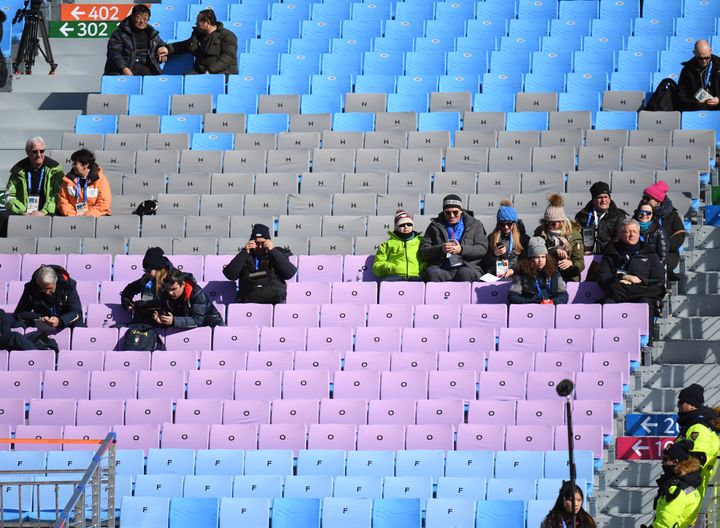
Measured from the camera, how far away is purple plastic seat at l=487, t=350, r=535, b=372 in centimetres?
1238

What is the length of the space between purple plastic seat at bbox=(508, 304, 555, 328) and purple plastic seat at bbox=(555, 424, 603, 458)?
147 centimetres

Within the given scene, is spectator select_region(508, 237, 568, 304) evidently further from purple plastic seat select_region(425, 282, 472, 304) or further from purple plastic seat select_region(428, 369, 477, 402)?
purple plastic seat select_region(428, 369, 477, 402)

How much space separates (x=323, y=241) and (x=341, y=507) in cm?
404

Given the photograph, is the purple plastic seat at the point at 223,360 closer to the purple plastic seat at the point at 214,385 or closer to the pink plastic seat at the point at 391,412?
the purple plastic seat at the point at 214,385

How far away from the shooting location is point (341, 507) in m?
10.8

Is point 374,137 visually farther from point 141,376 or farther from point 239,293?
point 141,376

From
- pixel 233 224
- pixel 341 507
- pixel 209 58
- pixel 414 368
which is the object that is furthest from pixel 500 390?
pixel 209 58

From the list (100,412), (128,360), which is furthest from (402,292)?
(100,412)

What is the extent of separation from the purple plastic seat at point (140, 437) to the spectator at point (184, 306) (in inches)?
50.8

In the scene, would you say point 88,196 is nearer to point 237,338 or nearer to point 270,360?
point 237,338

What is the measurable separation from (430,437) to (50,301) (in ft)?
12.2

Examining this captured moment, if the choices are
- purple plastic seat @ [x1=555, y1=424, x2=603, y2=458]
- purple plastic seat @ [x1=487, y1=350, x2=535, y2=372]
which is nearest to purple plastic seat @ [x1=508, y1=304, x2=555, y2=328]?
purple plastic seat @ [x1=487, y1=350, x2=535, y2=372]

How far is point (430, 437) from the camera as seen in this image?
11.7 metres

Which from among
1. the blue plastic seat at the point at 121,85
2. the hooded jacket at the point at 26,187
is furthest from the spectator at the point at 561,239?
the blue plastic seat at the point at 121,85
